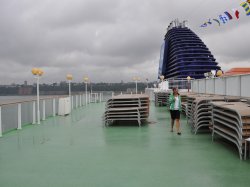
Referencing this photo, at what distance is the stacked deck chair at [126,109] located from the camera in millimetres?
9750

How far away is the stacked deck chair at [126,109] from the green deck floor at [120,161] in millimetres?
1798

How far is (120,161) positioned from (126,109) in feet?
15.2

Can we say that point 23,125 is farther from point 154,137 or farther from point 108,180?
point 108,180

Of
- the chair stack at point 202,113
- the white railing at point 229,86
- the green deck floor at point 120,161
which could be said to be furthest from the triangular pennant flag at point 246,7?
the green deck floor at point 120,161

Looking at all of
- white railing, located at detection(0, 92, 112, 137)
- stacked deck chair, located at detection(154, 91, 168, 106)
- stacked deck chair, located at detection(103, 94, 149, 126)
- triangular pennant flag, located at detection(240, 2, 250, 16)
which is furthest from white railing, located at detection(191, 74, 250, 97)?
white railing, located at detection(0, 92, 112, 137)

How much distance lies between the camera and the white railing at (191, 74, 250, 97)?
8148 mm

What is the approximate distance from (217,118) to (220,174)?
2666mm

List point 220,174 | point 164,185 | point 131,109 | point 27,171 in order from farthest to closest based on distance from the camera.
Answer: point 131,109
point 27,171
point 220,174
point 164,185

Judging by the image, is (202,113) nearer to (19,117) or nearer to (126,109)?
(126,109)

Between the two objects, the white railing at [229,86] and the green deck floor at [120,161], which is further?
the white railing at [229,86]

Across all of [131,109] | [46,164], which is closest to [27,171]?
[46,164]

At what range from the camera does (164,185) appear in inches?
151

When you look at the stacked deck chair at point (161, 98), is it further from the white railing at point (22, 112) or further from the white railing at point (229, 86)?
the white railing at point (22, 112)

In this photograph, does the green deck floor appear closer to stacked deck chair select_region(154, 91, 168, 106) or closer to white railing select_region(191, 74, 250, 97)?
white railing select_region(191, 74, 250, 97)
